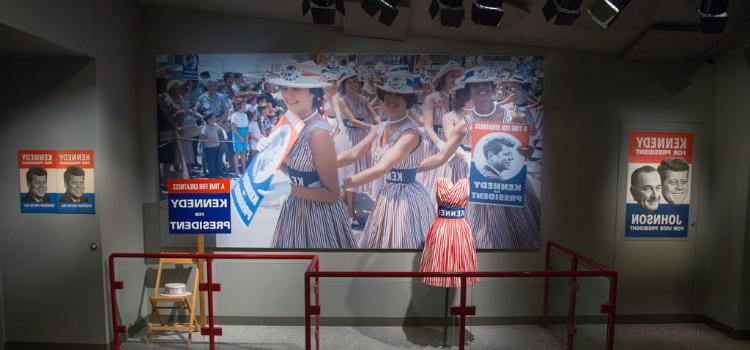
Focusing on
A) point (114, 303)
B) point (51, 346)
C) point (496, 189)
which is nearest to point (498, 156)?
point (496, 189)

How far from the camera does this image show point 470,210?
13.2 feet

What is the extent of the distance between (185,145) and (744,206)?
17.5 ft

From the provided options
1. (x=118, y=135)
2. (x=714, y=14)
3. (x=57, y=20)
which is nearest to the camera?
(x=57, y=20)

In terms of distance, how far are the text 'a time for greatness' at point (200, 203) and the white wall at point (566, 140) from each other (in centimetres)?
70

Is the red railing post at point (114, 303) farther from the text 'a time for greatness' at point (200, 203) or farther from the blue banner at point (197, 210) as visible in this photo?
the text 'a time for greatness' at point (200, 203)

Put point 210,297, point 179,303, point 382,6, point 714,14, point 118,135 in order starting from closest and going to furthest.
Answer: point 714,14 → point 382,6 → point 210,297 → point 118,135 → point 179,303

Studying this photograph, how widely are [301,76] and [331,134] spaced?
0.62m

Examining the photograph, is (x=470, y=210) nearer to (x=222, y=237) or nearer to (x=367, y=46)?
(x=367, y=46)

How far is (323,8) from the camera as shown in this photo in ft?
10.2

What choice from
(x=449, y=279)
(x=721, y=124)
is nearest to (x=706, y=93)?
(x=721, y=124)

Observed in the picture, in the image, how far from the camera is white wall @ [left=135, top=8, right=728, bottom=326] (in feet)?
12.8

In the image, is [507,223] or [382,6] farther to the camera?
[507,223]

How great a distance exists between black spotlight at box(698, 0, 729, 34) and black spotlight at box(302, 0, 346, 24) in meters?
2.69

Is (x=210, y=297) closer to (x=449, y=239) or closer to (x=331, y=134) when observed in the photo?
(x=331, y=134)
